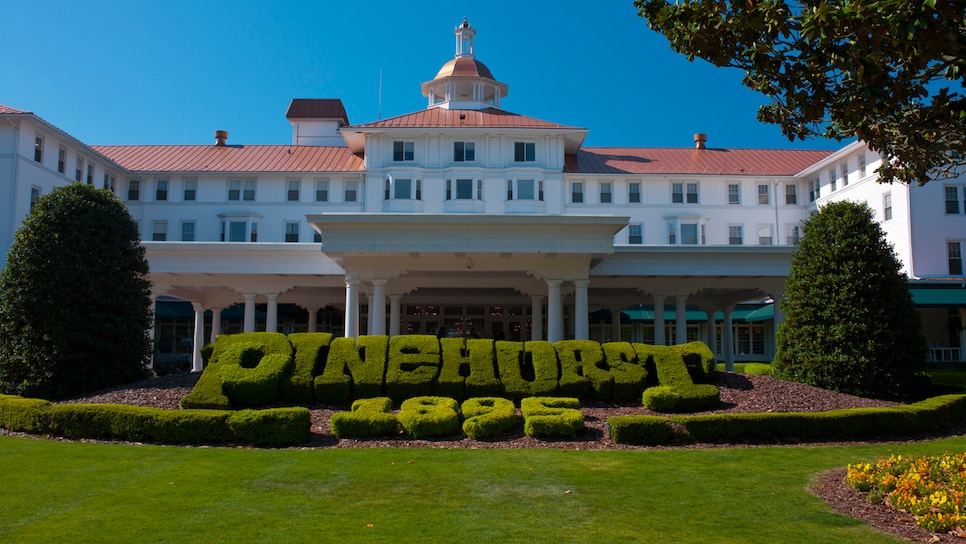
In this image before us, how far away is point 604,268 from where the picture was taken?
81.1 ft

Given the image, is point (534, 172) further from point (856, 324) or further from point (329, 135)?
point (856, 324)

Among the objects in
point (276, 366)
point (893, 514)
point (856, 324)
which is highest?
point (856, 324)

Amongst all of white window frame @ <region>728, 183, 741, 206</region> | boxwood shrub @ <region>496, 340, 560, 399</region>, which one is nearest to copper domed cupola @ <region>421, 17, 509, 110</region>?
white window frame @ <region>728, 183, 741, 206</region>

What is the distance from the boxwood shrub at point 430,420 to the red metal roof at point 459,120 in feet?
110

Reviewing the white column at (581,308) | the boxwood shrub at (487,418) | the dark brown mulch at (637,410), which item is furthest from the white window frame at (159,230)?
the boxwood shrub at (487,418)

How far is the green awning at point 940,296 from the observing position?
33.8m

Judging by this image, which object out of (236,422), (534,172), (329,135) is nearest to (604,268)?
(236,422)

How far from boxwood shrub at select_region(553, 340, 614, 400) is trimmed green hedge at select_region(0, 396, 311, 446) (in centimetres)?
625

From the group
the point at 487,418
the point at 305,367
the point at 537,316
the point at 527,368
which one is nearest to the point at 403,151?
the point at 537,316

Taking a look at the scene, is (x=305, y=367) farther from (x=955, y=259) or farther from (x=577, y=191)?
(x=955, y=259)

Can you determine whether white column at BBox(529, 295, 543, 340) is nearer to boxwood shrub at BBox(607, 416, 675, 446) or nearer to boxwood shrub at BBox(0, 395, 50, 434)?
boxwood shrub at BBox(607, 416, 675, 446)

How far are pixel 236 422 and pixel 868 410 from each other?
11.7 m

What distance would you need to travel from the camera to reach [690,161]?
51.2m

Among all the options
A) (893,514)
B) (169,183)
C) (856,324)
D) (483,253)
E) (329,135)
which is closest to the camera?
(893,514)
